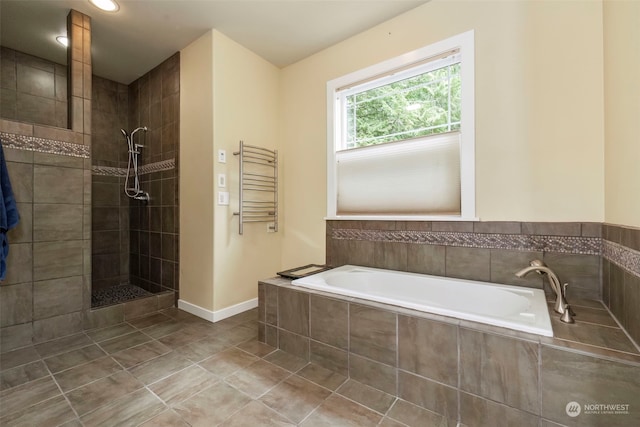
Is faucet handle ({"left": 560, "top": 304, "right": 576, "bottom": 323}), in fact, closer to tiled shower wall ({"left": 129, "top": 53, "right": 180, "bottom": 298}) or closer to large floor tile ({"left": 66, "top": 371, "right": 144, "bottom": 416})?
large floor tile ({"left": 66, "top": 371, "right": 144, "bottom": 416})

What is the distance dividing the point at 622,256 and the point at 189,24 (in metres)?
3.37

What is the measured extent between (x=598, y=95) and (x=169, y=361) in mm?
3104

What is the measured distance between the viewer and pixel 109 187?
338cm

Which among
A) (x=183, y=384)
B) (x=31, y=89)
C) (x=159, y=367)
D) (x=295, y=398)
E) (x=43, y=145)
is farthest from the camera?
(x=31, y=89)

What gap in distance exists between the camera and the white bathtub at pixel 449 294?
1.32 meters

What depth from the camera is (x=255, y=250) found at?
9.43 feet

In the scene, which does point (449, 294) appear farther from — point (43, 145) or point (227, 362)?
point (43, 145)

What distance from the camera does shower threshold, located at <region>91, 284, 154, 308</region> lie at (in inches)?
107

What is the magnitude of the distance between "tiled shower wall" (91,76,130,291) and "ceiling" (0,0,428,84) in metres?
0.58

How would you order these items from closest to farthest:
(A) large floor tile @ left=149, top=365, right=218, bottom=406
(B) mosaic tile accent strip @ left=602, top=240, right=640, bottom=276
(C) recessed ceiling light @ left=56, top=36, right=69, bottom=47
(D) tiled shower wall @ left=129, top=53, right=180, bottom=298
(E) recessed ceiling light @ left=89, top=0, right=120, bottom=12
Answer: (B) mosaic tile accent strip @ left=602, top=240, right=640, bottom=276 → (A) large floor tile @ left=149, top=365, right=218, bottom=406 → (E) recessed ceiling light @ left=89, top=0, right=120, bottom=12 → (C) recessed ceiling light @ left=56, top=36, right=69, bottom=47 → (D) tiled shower wall @ left=129, top=53, right=180, bottom=298

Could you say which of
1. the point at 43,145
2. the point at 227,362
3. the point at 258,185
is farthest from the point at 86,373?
the point at 258,185

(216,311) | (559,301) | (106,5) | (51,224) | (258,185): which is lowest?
(216,311)

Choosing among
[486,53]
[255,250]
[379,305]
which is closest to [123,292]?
[255,250]

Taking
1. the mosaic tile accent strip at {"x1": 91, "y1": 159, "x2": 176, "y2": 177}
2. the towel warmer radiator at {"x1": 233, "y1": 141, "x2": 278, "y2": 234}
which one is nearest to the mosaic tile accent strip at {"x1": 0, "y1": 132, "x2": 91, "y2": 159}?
the mosaic tile accent strip at {"x1": 91, "y1": 159, "x2": 176, "y2": 177}
